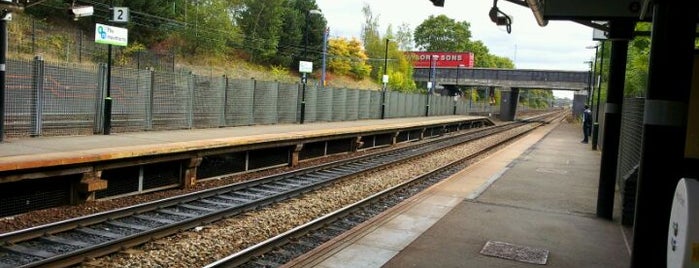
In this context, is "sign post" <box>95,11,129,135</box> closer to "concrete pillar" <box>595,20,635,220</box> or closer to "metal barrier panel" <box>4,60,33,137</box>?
"metal barrier panel" <box>4,60,33,137</box>

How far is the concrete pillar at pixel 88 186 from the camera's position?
10133mm

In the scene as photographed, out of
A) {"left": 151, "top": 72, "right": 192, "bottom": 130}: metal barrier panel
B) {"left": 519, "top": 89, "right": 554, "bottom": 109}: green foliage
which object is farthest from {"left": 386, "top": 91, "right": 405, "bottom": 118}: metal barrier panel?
{"left": 519, "top": 89, "right": 554, "bottom": 109}: green foliage

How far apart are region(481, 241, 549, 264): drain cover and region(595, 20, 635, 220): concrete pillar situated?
2853 mm

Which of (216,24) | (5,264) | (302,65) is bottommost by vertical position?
(5,264)

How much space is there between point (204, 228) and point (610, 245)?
18.7ft

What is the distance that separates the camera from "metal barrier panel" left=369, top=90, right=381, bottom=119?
37.3 m

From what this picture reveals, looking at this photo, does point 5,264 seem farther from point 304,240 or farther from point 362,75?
point 362,75

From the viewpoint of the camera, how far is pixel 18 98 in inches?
553

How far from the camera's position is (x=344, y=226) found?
375 inches

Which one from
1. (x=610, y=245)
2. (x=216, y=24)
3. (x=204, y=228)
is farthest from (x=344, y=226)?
(x=216, y=24)

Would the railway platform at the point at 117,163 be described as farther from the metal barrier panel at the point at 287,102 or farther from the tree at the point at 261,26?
the tree at the point at 261,26

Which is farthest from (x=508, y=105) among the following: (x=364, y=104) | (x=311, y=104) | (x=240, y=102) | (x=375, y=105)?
(x=240, y=102)

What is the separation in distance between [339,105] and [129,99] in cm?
1588

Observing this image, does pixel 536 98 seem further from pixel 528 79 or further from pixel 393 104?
pixel 393 104
